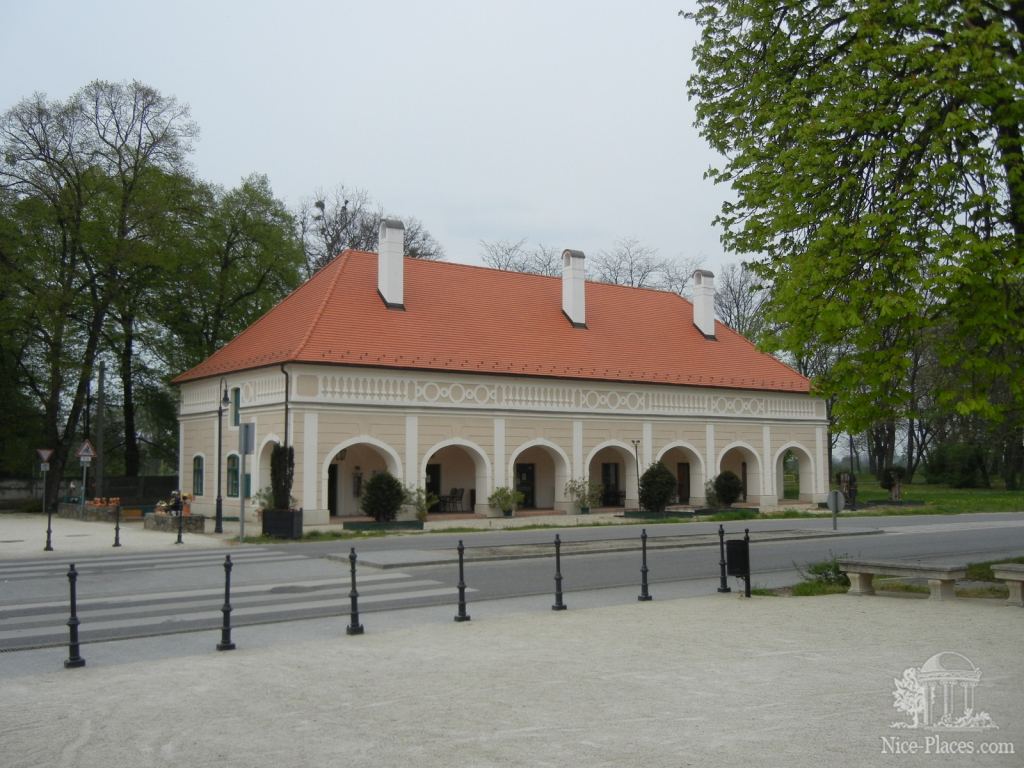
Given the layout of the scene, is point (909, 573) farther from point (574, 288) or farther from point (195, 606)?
point (574, 288)

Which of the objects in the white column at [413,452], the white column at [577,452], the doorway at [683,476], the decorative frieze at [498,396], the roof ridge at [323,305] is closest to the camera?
the roof ridge at [323,305]

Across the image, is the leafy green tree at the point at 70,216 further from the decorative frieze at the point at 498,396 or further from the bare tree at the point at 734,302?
the bare tree at the point at 734,302

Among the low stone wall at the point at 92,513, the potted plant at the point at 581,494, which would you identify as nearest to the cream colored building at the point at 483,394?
the potted plant at the point at 581,494

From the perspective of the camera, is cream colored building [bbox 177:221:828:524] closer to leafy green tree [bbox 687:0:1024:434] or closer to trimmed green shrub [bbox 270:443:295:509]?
trimmed green shrub [bbox 270:443:295:509]

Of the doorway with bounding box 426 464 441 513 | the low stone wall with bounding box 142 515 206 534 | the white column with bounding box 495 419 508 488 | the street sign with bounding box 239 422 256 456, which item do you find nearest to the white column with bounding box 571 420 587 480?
the white column with bounding box 495 419 508 488

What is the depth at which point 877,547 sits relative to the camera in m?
22.4

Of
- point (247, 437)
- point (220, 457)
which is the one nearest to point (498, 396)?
point (220, 457)

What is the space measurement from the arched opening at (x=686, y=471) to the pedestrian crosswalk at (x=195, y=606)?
24.6 m

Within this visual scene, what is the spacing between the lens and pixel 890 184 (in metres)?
14.4

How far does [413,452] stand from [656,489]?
9.48 meters

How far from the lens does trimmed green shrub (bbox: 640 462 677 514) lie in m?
35.8

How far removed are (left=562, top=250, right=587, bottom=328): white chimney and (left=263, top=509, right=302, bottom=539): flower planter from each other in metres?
17.3

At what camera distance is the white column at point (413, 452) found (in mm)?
32531

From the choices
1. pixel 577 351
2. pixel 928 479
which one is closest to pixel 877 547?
pixel 577 351
